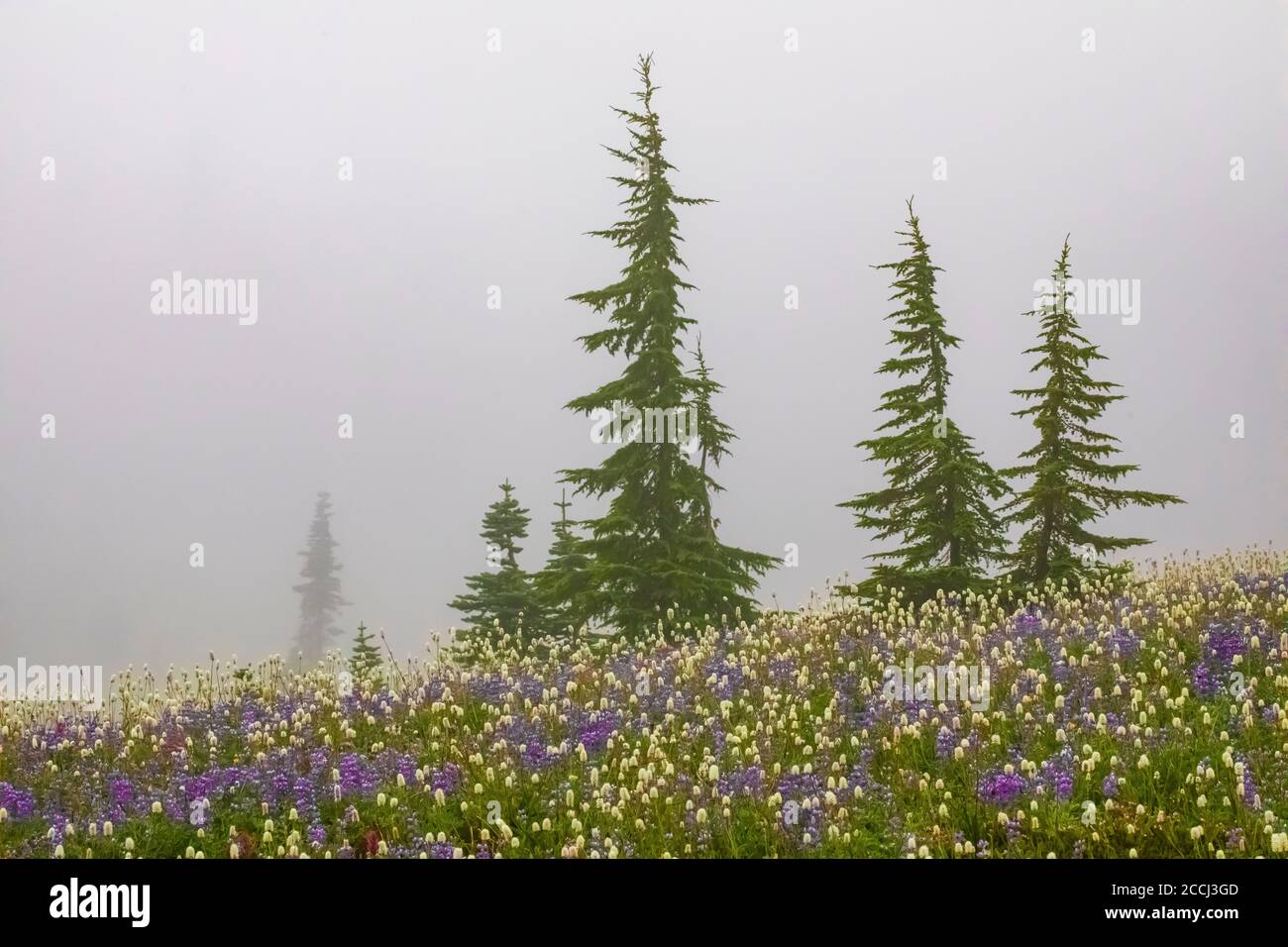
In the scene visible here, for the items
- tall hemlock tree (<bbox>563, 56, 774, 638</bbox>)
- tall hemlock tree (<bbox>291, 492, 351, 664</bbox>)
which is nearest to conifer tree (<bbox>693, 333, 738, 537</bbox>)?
tall hemlock tree (<bbox>563, 56, 774, 638</bbox>)

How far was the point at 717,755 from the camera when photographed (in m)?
9.77

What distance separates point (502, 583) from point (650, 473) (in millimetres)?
9463

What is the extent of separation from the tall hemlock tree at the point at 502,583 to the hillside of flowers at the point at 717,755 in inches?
581

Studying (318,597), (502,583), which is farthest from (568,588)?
(318,597)

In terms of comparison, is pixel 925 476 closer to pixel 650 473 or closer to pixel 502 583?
pixel 650 473

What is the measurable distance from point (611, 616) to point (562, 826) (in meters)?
11.7

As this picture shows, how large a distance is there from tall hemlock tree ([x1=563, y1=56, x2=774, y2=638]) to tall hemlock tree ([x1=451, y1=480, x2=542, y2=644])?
765 centimetres

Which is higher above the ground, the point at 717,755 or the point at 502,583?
the point at 502,583

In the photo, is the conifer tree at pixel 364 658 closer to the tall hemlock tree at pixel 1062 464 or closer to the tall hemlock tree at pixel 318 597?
the tall hemlock tree at pixel 1062 464

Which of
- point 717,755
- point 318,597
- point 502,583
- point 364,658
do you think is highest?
point 502,583

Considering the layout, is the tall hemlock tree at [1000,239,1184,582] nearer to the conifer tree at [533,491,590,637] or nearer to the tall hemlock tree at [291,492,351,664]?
the conifer tree at [533,491,590,637]

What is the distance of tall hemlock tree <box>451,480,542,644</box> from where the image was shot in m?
28.3

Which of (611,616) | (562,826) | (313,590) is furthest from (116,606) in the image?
(562,826)

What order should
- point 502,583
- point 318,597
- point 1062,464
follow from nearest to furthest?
point 1062,464 < point 502,583 < point 318,597
